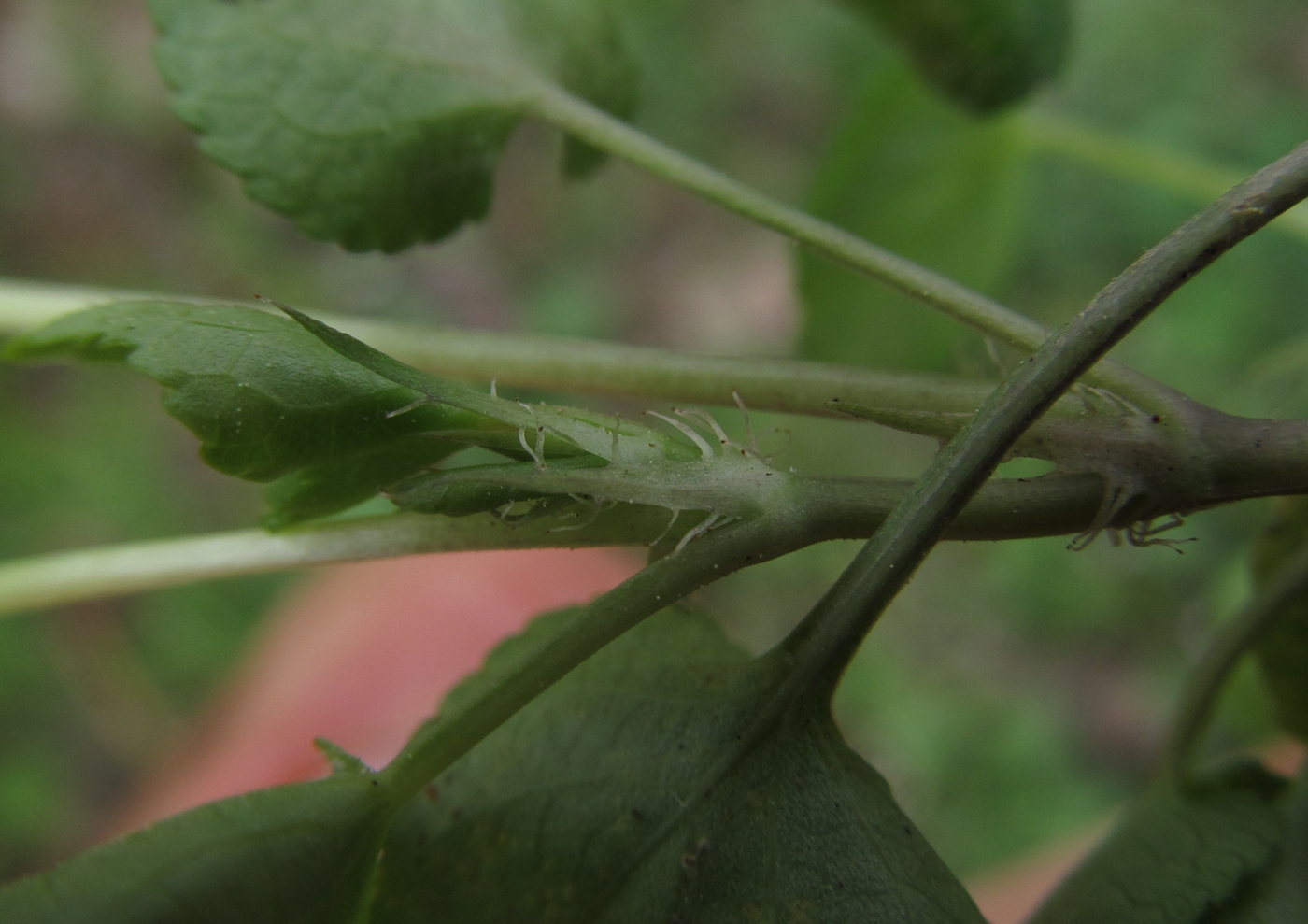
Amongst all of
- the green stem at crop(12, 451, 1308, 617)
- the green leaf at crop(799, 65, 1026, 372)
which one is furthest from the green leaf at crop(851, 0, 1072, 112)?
the green stem at crop(12, 451, 1308, 617)

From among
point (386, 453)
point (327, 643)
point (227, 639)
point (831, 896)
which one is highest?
point (386, 453)

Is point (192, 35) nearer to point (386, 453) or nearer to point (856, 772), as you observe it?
point (386, 453)

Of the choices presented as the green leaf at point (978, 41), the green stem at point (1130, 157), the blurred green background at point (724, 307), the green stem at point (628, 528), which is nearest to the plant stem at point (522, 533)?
the green stem at point (628, 528)

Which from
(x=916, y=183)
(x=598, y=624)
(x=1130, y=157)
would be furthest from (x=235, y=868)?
(x=1130, y=157)

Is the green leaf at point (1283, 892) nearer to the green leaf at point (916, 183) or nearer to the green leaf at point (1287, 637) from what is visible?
the green leaf at point (1287, 637)

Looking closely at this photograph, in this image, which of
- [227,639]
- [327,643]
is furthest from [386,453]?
[227,639]

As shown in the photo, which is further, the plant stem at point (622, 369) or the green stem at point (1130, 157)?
the green stem at point (1130, 157)

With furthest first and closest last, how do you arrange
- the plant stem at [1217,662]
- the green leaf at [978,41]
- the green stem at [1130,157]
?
the green stem at [1130,157] < the green leaf at [978,41] < the plant stem at [1217,662]
